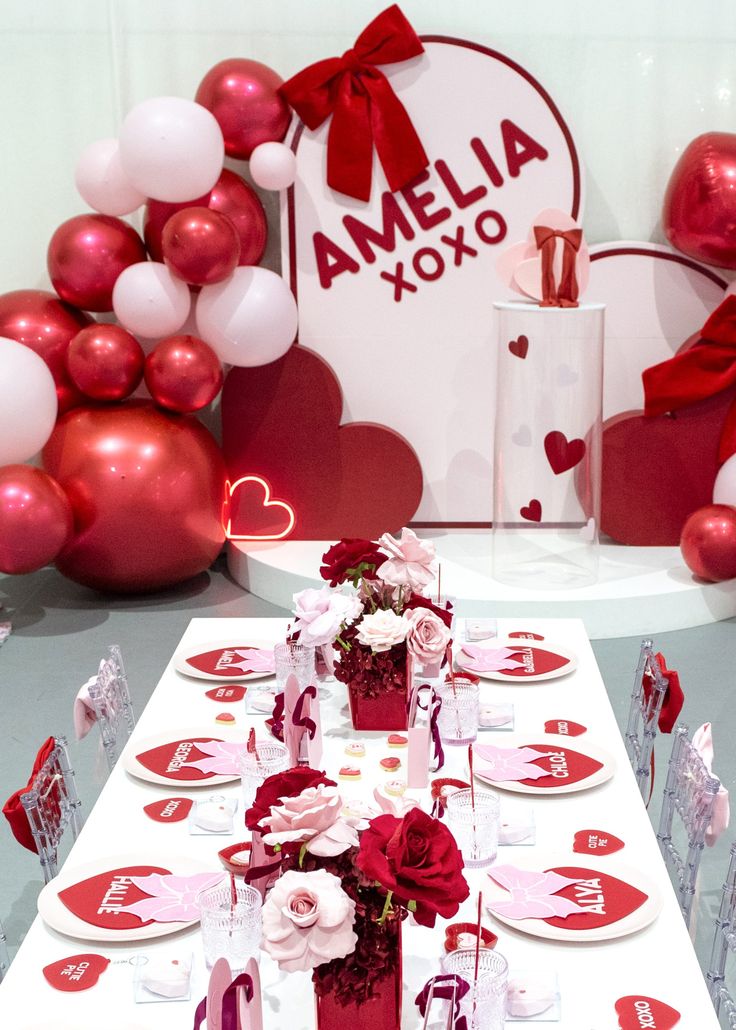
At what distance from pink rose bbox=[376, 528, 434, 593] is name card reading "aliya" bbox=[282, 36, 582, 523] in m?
2.89

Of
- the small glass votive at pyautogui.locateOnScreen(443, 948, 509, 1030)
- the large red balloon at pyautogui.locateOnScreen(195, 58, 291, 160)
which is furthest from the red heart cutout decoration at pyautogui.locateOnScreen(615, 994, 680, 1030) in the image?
the large red balloon at pyautogui.locateOnScreen(195, 58, 291, 160)

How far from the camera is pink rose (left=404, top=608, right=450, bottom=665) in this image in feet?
7.72

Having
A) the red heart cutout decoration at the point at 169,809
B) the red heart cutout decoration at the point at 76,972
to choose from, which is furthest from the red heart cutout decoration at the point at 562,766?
the red heart cutout decoration at the point at 76,972

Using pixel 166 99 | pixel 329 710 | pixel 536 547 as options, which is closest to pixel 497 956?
pixel 329 710

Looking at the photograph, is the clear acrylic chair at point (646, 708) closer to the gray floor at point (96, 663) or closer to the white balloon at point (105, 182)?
the gray floor at point (96, 663)

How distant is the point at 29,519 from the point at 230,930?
124 inches

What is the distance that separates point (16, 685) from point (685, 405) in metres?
2.79

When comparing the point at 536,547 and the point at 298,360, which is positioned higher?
the point at 298,360

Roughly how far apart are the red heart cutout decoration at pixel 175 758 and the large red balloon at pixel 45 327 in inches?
118

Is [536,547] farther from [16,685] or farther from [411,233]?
[16,685]

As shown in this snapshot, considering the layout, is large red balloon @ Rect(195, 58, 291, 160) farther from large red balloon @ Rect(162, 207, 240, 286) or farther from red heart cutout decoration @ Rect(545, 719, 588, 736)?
red heart cutout decoration @ Rect(545, 719, 588, 736)

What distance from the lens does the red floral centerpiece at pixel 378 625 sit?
236 cm

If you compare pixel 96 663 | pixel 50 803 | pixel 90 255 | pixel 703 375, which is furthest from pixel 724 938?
pixel 90 255

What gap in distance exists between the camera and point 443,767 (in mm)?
2219
